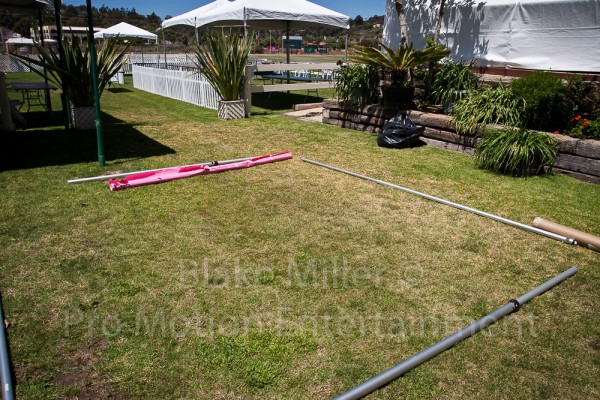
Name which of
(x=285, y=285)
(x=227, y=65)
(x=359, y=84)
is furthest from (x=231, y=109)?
(x=285, y=285)

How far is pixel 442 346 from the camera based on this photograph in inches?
94.3

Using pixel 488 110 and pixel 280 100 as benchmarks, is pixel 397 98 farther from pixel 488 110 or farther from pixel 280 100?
pixel 280 100

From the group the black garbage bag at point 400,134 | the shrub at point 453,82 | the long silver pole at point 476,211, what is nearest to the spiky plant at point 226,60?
the black garbage bag at point 400,134

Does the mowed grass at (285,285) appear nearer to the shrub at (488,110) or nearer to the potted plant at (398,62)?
the shrub at (488,110)

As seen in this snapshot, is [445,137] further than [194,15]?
No

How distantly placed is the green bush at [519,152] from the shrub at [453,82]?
6.35 ft

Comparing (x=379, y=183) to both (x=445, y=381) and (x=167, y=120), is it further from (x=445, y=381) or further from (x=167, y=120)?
(x=167, y=120)

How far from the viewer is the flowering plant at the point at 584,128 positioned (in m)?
5.90

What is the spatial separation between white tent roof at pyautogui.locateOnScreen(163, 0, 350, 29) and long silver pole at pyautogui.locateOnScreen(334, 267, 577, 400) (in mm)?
10459

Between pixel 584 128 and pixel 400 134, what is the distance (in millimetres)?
2641

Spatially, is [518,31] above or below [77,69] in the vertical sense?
above

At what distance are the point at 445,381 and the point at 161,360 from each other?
1.49 meters

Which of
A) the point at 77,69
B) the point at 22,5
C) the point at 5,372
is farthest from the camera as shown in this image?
the point at 22,5

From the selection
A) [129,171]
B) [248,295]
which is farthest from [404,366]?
[129,171]
